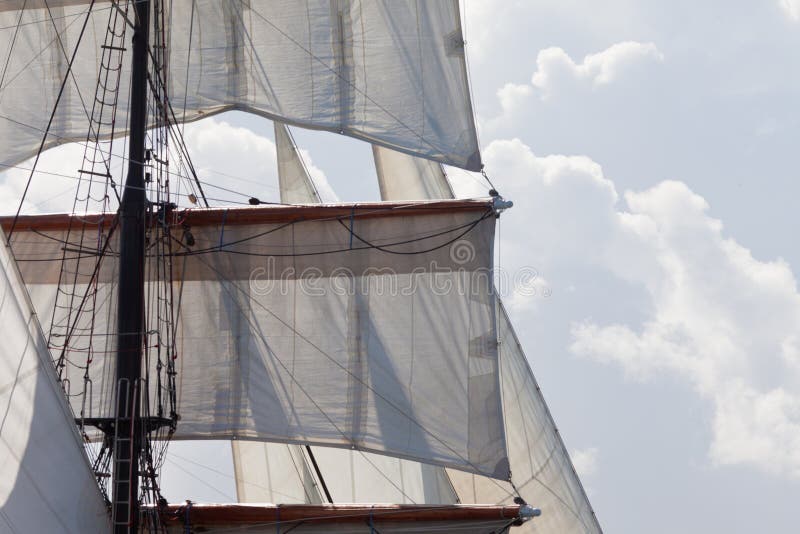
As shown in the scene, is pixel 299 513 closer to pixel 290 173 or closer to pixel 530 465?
pixel 530 465

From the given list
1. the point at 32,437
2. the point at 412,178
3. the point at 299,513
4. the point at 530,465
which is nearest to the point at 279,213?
the point at 412,178

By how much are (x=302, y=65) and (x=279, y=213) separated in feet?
10.4

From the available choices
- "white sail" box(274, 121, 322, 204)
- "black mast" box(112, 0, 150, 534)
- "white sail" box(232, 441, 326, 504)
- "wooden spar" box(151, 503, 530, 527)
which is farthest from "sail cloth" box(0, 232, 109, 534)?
"white sail" box(274, 121, 322, 204)

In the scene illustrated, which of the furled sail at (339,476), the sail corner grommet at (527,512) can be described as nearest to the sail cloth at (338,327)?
the sail corner grommet at (527,512)

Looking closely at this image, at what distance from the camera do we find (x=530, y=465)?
26.6 meters

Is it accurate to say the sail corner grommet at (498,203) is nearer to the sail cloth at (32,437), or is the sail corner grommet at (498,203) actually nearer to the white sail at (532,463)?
the white sail at (532,463)

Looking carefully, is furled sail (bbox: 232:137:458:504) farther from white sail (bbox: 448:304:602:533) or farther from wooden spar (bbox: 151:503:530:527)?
wooden spar (bbox: 151:503:530:527)

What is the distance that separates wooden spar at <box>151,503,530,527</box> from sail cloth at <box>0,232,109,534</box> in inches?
163

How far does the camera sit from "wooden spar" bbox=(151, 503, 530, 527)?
23.5 meters

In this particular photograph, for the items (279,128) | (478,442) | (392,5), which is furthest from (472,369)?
(279,128)

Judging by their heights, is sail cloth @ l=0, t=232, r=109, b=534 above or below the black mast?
below

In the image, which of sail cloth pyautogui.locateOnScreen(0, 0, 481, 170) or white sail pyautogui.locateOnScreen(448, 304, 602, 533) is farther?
white sail pyautogui.locateOnScreen(448, 304, 602, 533)

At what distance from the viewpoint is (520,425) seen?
26781 millimetres

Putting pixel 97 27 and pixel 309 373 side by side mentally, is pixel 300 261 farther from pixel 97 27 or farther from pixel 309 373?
pixel 97 27
